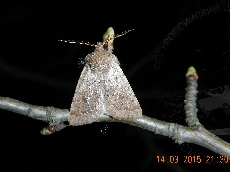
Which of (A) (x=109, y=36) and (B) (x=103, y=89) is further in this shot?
(B) (x=103, y=89)

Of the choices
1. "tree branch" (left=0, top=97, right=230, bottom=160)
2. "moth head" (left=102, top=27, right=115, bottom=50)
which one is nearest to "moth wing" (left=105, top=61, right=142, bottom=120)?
"tree branch" (left=0, top=97, right=230, bottom=160)

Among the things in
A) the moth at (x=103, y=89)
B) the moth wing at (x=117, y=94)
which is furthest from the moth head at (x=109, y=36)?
the moth wing at (x=117, y=94)

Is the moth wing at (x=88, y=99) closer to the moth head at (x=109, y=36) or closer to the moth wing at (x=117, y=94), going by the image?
the moth wing at (x=117, y=94)

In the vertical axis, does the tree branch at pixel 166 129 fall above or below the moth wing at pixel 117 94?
below

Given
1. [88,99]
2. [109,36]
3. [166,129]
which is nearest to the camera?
[166,129]

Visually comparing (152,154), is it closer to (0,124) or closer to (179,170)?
(179,170)

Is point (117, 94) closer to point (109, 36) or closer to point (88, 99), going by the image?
point (88, 99)

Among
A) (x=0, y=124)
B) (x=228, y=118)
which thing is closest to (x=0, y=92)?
(x=0, y=124)

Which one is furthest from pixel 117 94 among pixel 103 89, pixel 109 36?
pixel 109 36

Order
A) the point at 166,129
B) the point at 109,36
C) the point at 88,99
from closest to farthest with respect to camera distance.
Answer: the point at 166,129
the point at 109,36
the point at 88,99
